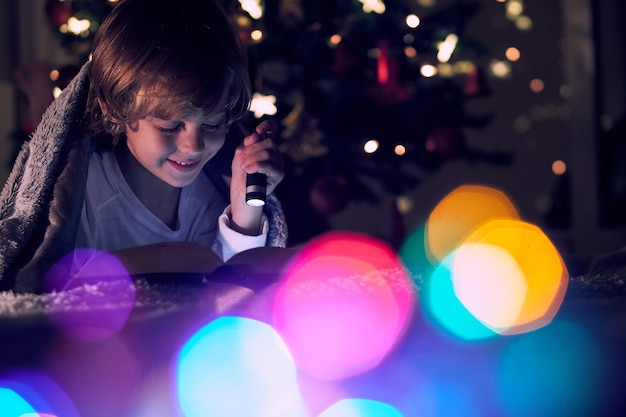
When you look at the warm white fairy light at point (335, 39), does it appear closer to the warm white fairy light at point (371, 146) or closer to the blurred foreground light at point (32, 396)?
the warm white fairy light at point (371, 146)

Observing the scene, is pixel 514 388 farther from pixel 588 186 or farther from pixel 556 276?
pixel 588 186

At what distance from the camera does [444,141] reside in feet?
5.67

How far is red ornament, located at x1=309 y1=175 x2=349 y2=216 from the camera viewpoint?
1.61 meters

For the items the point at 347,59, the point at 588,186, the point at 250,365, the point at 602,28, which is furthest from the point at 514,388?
the point at 602,28

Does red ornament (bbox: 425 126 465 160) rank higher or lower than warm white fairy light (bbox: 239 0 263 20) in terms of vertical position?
lower

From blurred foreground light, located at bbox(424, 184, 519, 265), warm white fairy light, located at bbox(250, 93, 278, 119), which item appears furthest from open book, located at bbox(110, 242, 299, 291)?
blurred foreground light, located at bbox(424, 184, 519, 265)

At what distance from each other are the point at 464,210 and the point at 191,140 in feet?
6.17

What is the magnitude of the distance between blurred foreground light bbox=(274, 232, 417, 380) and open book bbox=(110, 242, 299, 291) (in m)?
0.07

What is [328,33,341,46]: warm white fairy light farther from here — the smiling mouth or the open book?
the open book

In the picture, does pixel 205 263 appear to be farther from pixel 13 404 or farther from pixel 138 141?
pixel 138 141

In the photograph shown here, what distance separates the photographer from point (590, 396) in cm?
62

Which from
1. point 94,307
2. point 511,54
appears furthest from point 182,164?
point 511,54

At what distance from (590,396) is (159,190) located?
2.50ft

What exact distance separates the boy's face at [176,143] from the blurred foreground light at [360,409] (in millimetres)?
523
